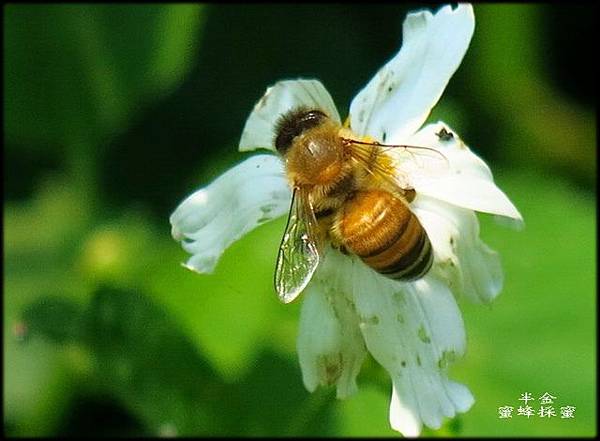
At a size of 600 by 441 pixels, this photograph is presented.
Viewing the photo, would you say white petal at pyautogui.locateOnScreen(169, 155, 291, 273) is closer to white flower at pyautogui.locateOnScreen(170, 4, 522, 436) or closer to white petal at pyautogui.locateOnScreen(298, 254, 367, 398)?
white flower at pyautogui.locateOnScreen(170, 4, 522, 436)

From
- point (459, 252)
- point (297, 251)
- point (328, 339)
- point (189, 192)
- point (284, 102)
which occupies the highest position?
point (284, 102)

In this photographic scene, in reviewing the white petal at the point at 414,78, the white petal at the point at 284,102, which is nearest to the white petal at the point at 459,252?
the white petal at the point at 414,78

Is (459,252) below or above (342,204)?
below

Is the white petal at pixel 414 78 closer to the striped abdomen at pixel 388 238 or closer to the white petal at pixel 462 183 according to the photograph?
the white petal at pixel 462 183

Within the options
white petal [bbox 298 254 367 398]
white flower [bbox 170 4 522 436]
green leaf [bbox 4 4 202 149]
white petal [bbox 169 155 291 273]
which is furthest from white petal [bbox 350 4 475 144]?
green leaf [bbox 4 4 202 149]

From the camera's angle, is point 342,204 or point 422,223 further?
point 422,223

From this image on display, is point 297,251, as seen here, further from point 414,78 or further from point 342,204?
point 414,78

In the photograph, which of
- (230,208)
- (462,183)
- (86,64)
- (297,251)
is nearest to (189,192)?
(86,64)
